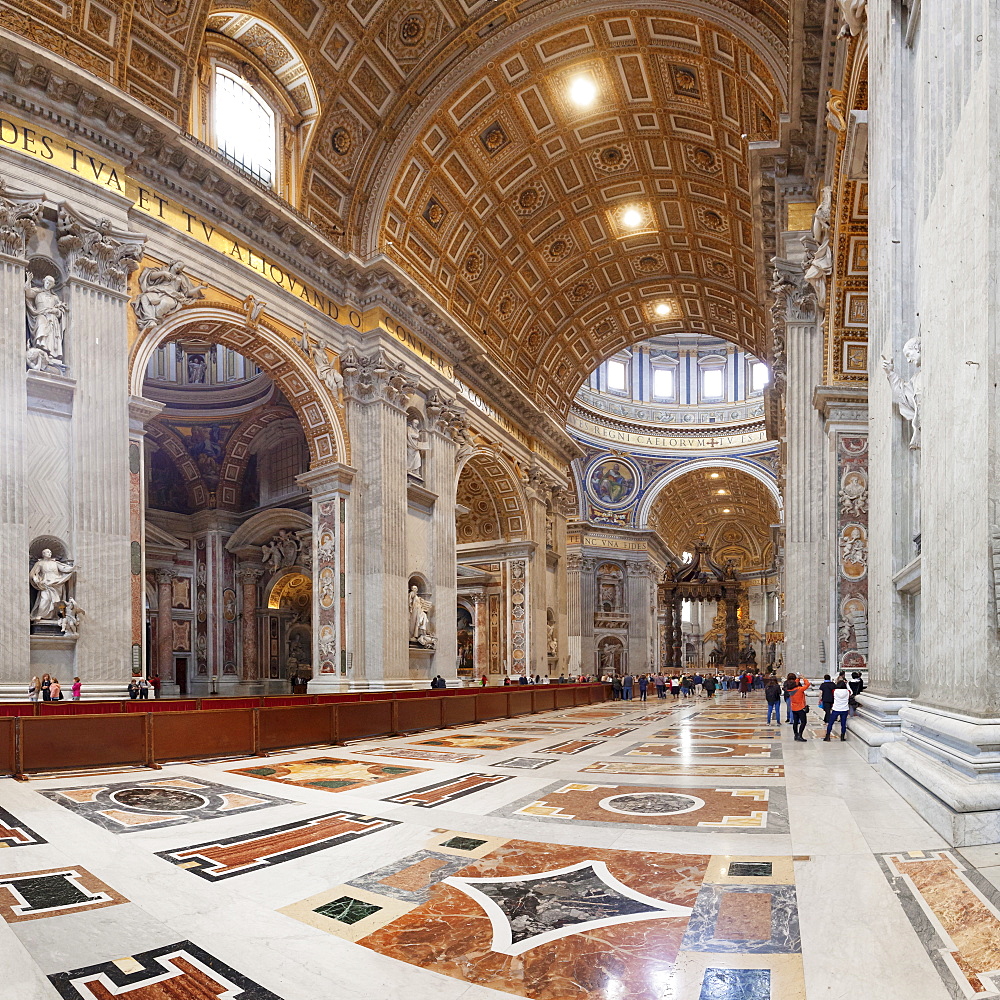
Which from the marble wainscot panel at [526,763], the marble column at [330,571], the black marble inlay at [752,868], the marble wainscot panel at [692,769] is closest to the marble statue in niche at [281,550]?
the marble column at [330,571]

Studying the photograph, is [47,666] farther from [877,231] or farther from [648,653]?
[648,653]

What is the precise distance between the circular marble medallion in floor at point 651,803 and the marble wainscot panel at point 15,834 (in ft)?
11.8

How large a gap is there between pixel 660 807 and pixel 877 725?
7.17 ft

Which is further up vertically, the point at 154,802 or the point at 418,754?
the point at 154,802

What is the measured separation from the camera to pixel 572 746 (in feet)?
33.9

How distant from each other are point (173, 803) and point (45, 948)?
3.27m

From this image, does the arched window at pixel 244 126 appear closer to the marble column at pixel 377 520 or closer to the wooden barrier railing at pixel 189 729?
the marble column at pixel 377 520

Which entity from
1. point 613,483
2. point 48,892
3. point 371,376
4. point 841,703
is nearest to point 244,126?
point 371,376

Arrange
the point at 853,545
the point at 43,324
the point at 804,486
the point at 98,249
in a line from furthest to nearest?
the point at 804,486
the point at 98,249
the point at 43,324
the point at 853,545

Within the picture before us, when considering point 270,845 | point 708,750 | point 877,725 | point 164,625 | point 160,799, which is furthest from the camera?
point 164,625

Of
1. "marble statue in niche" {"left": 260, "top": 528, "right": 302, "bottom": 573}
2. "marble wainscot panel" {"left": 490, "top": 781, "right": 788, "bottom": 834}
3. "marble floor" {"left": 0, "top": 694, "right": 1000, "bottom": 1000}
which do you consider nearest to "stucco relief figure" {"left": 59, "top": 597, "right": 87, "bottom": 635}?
"marble floor" {"left": 0, "top": 694, "right": 1000, "bottom": 1000}

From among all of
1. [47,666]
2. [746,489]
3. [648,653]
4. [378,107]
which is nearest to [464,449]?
[378,107]

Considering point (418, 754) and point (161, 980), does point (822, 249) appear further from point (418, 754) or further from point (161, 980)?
point (161, 980)

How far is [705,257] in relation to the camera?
2520 centimetres
